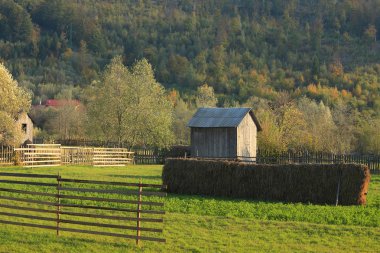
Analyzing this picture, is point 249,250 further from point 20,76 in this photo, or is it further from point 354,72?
point 20,76

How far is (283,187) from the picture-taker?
30.1 m

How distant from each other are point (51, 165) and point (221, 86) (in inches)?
4207

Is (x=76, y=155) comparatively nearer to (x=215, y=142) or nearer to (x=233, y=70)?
(x=215, y=142)

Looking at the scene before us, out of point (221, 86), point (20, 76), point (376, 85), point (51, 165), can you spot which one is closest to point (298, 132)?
point (51, 165)

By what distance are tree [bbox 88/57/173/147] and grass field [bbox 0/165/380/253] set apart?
139 ft

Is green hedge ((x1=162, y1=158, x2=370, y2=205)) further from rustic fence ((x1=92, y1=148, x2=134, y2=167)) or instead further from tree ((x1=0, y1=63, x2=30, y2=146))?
tree ((x1=0, y1=63, x2=30, y2=146))

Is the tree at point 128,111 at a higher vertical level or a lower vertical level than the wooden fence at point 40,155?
higher

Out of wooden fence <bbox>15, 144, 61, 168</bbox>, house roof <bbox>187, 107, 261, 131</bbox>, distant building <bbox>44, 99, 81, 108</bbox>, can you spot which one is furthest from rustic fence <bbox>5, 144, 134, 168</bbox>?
distant building <bbox>44, 99, 81, 108</bbox>

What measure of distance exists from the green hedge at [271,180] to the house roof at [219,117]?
2472 cm

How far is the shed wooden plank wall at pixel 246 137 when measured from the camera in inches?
2259

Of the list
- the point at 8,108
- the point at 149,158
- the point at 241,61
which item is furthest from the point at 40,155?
the point at 241,61

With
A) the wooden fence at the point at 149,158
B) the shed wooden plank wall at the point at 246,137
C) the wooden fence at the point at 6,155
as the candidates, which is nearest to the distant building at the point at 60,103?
the wooden fence at the point at 149,158

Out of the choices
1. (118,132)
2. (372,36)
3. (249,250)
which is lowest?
(249,250)

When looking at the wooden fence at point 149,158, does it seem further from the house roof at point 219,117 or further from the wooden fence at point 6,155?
the wooden fence at point 6,155
